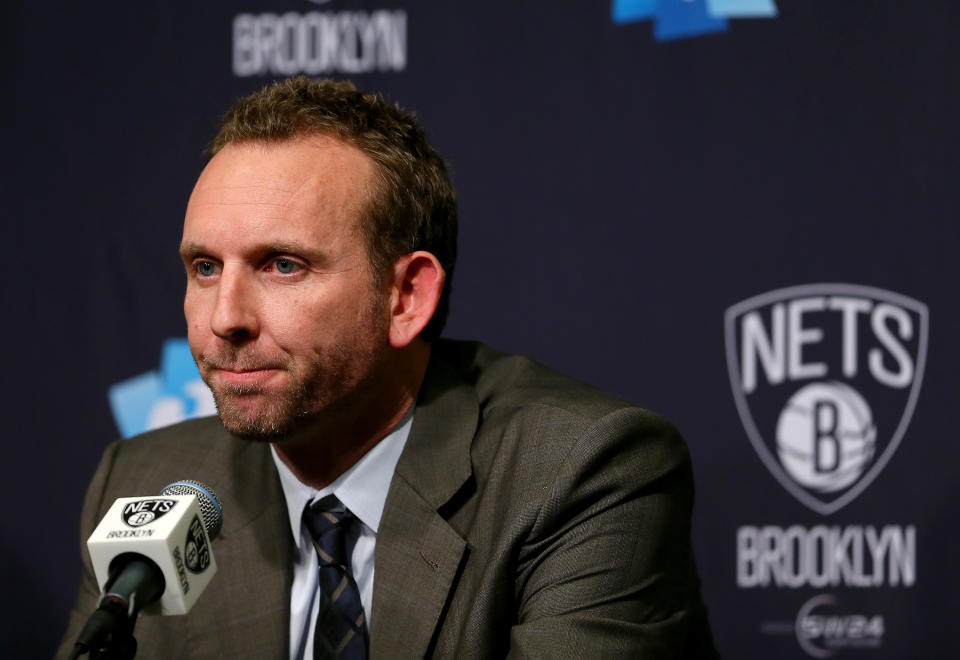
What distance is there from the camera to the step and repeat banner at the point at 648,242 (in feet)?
8.21

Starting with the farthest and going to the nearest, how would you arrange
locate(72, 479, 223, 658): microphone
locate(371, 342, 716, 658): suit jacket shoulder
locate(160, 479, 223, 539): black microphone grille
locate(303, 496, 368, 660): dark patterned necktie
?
1. locate(303, 496, 368, 660): dark patterned necktie
2. locate(371, 342, 716, 658): suit jacket shoulder
3. locate(160, 479, 223, 539): black microphone grille
4. locate(72, 479, 223, 658): microphone

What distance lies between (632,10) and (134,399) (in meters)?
1.65

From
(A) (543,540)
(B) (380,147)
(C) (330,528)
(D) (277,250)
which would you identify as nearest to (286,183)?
(D) (277,250)

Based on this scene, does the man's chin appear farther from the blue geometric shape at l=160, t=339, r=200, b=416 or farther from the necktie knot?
the blue geometric shape at l=160, t=339, r=200, b=416

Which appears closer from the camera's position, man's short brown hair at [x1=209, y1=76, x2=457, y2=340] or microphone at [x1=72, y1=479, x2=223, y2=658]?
microphone at [x1=72, y1=479, x2=223, y2=658]

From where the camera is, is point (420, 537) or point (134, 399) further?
point (134, 399)

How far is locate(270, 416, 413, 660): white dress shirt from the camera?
1.84m

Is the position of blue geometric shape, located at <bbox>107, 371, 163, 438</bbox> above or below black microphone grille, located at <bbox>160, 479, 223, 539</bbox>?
below

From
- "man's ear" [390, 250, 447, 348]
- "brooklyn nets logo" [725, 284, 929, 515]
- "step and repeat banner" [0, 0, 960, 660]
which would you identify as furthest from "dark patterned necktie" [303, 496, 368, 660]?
"brooklyn nets logo" [725, 284, 929, 515]

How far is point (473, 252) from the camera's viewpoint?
2680mm

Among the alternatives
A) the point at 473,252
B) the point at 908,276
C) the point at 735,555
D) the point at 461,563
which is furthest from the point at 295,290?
the point at 908,276

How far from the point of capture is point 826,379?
2529 mm

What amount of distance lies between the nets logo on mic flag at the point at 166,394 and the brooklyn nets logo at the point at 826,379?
1390 mm

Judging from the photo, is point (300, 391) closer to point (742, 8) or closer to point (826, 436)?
point (826, 436)
